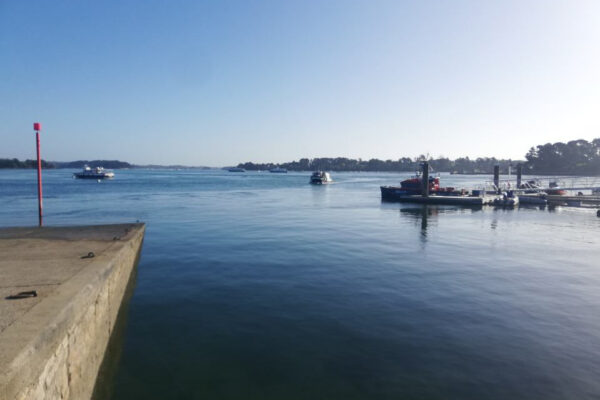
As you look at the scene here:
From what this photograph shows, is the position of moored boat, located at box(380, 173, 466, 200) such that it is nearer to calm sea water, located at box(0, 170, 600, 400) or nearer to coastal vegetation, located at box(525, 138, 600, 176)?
calm sea water, located at box(0, 170, 600, 400)

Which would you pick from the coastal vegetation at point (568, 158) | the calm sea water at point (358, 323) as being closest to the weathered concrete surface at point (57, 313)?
the calm sea water at point (358, 323)

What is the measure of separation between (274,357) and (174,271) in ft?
24.1

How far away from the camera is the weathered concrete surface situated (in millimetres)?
3852

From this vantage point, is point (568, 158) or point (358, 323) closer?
point (358, 323)

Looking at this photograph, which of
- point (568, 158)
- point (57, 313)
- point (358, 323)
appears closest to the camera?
point (57, 313)

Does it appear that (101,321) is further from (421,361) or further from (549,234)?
(549,234)

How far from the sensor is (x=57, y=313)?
4867mm

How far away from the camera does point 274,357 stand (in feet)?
23.7

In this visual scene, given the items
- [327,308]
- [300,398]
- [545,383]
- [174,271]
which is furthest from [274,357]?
[174,271]

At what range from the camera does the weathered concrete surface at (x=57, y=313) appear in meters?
3.85

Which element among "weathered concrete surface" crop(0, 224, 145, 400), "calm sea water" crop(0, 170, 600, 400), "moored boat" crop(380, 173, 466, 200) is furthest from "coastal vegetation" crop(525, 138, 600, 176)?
"weathered concrete surface" crop(0, 224, 145, 400)

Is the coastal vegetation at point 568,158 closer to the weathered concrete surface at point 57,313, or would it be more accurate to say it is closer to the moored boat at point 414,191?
the moored boat at point 414,191

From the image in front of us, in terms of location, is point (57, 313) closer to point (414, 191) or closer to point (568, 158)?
point (414, 191)

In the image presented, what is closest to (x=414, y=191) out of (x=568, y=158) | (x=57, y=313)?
(x=57, y=313)
